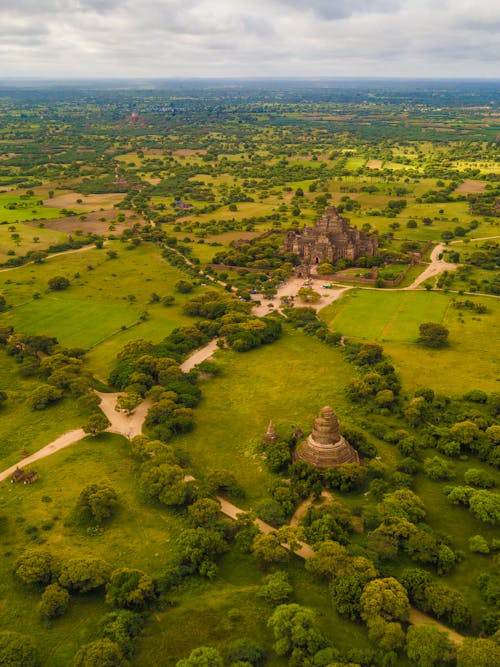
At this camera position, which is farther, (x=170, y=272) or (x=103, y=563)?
(x=170, y=272)

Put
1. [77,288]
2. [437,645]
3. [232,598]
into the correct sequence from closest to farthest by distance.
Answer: [437,645] < [232,598] < [77,288]

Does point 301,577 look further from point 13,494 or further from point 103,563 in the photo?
point 13,494

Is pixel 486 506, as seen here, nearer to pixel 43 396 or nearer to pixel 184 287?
pixel 43 396

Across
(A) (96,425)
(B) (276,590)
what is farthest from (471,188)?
(B) (276,590)

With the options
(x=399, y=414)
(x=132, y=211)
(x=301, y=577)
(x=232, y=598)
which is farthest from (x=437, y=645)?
(x=132, y=211)

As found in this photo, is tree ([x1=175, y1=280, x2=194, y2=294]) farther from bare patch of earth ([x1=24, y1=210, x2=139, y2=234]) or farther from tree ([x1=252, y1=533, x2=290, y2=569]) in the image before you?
tree ([x1=252, y1=533, x2=290, y2=569])

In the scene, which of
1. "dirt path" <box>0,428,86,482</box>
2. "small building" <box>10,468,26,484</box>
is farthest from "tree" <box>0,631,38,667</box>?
"dirt path" <box>0,428,86,482</box>

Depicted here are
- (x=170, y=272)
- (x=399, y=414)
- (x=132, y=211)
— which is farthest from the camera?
(x=132, y=211)

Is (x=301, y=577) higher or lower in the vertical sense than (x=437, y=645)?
lower
